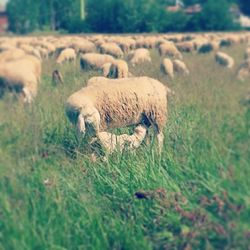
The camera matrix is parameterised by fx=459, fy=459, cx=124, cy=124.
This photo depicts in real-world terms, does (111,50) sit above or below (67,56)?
above

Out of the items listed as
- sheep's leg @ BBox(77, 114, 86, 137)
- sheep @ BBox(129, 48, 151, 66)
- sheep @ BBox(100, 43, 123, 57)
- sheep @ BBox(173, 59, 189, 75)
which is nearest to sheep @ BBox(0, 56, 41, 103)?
sheep @ BBox(129, 48, 151, 66)

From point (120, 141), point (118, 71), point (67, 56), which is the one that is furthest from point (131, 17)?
point (120, 141)

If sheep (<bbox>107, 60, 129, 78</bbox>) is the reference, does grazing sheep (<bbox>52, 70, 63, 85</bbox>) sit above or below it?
below

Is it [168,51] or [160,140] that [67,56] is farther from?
[160,140]

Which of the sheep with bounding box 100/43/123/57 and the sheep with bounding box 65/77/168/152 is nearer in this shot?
the sheep with bounding box 65/77/168/152

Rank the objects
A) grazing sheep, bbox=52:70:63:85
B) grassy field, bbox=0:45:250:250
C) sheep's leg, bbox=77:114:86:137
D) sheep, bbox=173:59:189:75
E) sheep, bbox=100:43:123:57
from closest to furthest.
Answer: grassy field, bbox=0:45:250:250
sheep's leg, bbox=77:114:86:137
grazing sheep, bbox=52:70:63:85
sheep, bbox=173:59:189:75
sheep, bbox=100:43:123:57

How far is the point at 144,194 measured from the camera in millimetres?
3488

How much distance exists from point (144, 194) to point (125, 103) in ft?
6.97

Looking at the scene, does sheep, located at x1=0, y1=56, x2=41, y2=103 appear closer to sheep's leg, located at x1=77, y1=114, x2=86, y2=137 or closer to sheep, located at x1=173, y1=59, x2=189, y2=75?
sheep, located at x1=173, y1=59, x2=189, y2=75

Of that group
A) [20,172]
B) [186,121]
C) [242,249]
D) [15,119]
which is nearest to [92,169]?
[20,172]

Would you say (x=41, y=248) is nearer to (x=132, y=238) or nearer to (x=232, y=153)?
(x=132, y=238)

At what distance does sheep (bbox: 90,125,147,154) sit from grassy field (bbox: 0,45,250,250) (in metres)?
0.17

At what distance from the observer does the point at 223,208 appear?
2961 millimetres

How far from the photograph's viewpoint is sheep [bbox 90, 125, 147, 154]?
4.52 meters
